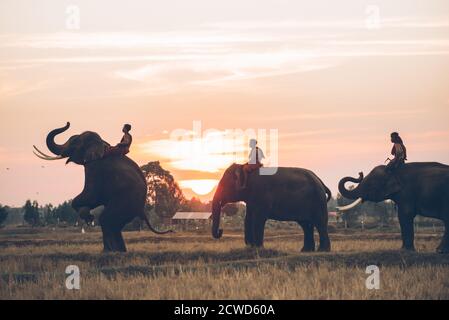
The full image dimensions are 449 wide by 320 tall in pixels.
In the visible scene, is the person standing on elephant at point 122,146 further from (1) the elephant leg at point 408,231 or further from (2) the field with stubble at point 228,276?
(1) the elephant leg at point 408,231

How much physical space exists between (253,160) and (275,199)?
1603mm

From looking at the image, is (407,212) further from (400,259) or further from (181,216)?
(181,216)

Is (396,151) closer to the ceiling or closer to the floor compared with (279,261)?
closer to the ceiling

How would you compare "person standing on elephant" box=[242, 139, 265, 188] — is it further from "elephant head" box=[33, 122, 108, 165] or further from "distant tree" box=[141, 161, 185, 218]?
"distant tree" box=[141, 161, 185, 218]

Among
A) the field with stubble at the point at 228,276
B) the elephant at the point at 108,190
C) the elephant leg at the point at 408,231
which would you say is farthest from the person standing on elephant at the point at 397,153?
the elephant at the point at 108,190

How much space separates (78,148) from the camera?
2589 centimetres

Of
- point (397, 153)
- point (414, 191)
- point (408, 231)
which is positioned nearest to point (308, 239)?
point (408, 231)

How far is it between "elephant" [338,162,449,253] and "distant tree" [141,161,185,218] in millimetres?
32880

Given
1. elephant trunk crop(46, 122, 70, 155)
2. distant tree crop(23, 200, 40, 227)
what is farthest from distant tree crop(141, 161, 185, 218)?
elephant trunk crop(46, 122, 70, 155)

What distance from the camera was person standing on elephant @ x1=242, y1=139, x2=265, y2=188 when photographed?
26.0 metres

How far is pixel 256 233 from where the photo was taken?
25547mm
